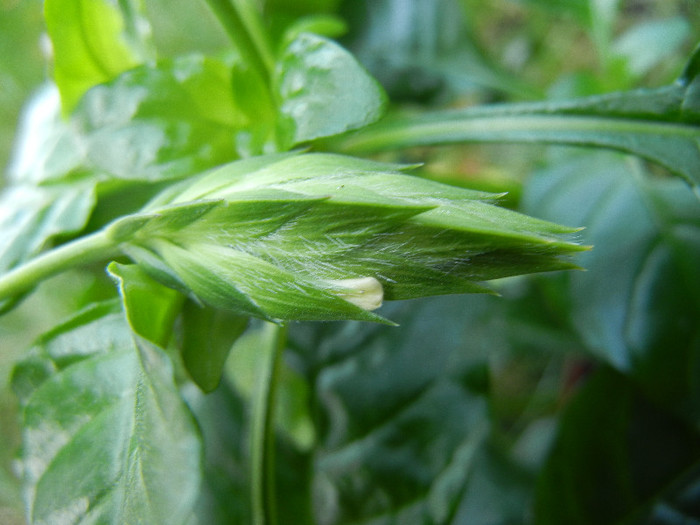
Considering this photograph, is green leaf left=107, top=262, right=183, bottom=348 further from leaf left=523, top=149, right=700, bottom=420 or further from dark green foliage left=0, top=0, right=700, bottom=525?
leaf left=523, top=149, right=700, bottom=420

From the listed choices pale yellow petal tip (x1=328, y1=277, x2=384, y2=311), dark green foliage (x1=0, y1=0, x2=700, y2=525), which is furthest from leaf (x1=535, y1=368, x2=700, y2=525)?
pale yellow petal tip (x1=328, y1=277, x2=384, y2=311)

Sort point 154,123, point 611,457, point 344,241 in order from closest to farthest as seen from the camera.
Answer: point 344,241
point 154,123
point 611,457

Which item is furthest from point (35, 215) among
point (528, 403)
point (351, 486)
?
point (528, 403)

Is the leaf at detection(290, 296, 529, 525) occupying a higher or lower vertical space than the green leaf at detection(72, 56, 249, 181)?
lower

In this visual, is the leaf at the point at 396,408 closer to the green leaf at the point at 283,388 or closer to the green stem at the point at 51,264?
the green leaf at the point at 283,388

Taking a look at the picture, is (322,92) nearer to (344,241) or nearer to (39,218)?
(344,241)

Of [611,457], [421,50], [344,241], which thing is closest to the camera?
[344,241]

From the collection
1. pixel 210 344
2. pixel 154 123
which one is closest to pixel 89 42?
pixel 154 123
